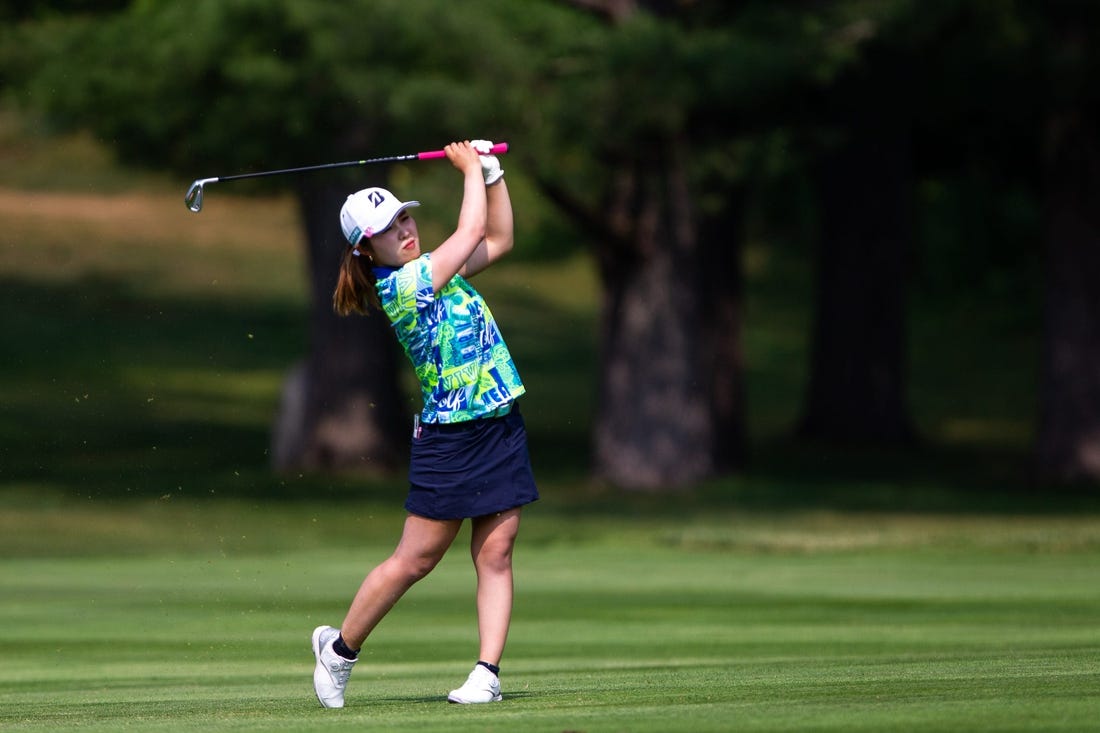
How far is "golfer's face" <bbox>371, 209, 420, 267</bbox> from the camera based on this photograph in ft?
22.8

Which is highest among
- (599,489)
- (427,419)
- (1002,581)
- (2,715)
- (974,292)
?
(427,419)

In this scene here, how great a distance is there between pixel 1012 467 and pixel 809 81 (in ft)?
27.3

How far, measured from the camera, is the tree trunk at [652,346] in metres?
23.7

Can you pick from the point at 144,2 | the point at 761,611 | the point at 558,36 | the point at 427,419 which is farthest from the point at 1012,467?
the point at 427,419

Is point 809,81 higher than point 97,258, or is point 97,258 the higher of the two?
point 809,81

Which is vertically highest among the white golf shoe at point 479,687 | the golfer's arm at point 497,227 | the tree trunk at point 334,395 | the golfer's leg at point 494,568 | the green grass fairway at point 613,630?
the golfer's arm at point 497,227

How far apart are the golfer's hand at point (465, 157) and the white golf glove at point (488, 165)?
33 mm

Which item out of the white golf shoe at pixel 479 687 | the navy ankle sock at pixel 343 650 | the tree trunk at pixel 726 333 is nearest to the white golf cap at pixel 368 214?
the navy ankle sock at pixel 343 650

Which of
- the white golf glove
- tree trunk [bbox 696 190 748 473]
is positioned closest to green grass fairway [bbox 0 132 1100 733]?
tree trunk [bbox 696 190 748 473]

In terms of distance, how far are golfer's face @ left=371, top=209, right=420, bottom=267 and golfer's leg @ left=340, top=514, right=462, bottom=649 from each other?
0.84m

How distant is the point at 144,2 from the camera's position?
24.3m

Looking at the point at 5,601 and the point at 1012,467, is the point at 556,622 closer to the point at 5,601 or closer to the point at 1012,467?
the point at 5,601

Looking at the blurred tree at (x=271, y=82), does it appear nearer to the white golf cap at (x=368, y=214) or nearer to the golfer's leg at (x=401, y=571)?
the white golf cap at (x=368, y=214)

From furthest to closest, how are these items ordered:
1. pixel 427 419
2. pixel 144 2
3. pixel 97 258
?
1. pixel 97 258
2. pixel 144 2
3. pixel 427 419
